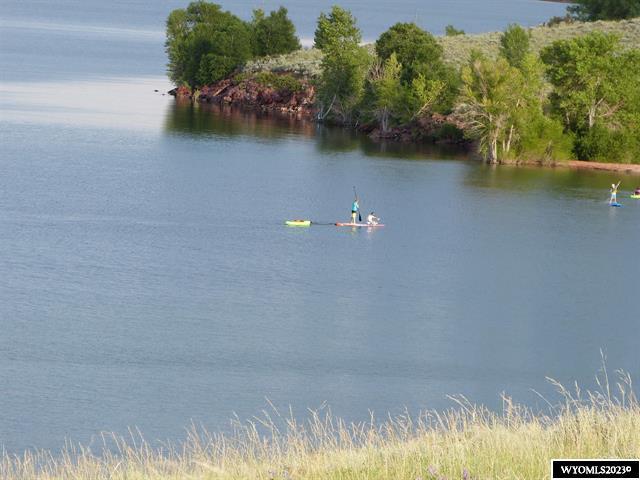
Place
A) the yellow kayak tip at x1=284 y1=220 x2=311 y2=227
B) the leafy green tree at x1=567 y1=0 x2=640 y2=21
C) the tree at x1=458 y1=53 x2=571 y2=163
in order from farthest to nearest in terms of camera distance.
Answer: the leafy green tree at x1=567 y1=0 x2=640 y2=21
the tree at x1=458 y1=53 x2=571 y2=163
the yellow kayak tip at x1=284 y1=220 x2=311 y2=227

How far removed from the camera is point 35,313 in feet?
120

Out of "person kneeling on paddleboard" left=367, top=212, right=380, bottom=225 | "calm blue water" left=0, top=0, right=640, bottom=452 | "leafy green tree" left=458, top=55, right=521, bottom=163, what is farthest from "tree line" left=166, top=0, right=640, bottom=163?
"person kneeling on paddleboard" left=367, top=212, right=380, bottom=225

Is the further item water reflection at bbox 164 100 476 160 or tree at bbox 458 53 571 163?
water reflection at bbox 164 100 476 160

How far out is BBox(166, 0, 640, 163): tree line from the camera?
242 ft

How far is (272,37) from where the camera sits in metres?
121

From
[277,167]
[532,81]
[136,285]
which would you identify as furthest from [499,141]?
[136,285]

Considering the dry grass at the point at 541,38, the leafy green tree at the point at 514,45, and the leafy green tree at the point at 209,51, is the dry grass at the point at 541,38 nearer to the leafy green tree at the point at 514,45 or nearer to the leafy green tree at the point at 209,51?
the leafy green tree at the point at 514,45

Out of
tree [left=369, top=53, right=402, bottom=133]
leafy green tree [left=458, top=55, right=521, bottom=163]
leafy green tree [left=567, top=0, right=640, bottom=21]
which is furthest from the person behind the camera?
leafy green tree [left=567, top=0, right=640, bottom=21]

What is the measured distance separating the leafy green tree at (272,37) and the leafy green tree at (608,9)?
38490 mm

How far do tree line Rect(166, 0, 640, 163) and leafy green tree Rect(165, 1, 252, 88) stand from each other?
10cm

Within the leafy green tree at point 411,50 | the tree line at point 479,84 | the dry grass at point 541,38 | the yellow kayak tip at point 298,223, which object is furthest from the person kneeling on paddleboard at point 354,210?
the dry grass at point 541,38

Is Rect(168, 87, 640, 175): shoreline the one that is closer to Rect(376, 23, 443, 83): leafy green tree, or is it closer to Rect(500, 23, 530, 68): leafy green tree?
Rect(376, 23, 443, 83): leafy green tree

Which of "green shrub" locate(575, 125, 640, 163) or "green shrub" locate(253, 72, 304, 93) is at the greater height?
"green shrub" locate(253, 72, 304, 93)

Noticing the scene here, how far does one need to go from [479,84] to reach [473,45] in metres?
44.3
